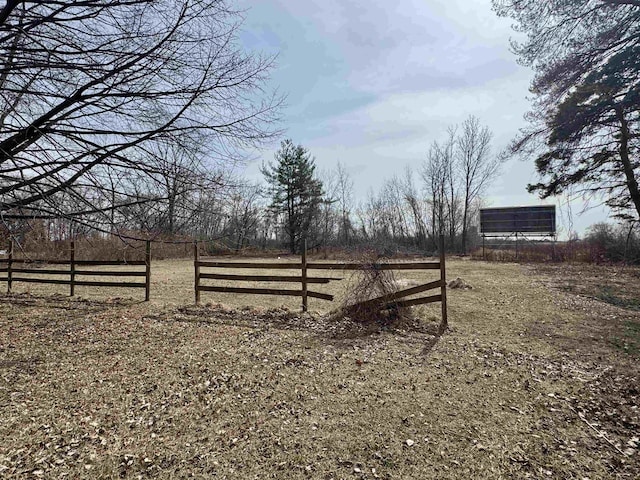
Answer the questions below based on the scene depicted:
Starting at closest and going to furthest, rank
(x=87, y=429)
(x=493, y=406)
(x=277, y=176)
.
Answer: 1. (x=87, y=429)
2. (x=493, y=406)
3. (x=277, y=176)

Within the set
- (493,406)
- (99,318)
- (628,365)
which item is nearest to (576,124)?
(628,365)

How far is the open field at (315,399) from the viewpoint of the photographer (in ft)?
8.28

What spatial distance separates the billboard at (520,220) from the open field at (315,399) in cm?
2267

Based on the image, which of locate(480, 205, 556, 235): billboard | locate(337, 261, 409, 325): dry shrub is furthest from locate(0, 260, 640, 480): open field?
locate(480, 205, 556, 235): billboard

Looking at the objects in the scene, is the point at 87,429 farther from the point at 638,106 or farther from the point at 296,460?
the point at 638,106

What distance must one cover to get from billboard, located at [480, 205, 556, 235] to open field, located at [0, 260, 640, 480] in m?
22.7

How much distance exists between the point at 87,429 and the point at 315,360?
2499mm

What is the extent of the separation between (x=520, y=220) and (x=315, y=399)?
2863 centimetres

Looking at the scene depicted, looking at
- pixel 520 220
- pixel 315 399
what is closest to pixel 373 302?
pixel 315 399

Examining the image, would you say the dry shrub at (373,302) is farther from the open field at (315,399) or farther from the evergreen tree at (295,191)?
the evergreen tree at (295,191)

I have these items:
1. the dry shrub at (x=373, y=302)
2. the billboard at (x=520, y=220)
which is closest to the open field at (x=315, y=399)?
the dry shrub at (x=373, y=302)

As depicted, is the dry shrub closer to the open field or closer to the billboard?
the open field

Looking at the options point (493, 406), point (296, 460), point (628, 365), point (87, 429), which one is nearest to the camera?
point (296, 460)

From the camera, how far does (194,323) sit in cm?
→ 629
